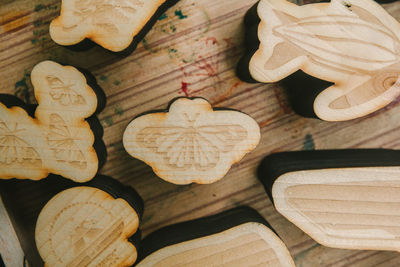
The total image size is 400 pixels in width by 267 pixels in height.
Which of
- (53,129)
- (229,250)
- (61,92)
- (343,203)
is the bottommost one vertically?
(229,250)

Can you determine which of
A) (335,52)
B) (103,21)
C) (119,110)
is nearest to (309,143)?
(335,52)

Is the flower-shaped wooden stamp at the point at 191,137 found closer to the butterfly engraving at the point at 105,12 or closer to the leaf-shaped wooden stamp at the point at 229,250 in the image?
the leaf-shaped wooden stamp at the point at 229,250

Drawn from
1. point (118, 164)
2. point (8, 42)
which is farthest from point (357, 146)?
point (8, 42)

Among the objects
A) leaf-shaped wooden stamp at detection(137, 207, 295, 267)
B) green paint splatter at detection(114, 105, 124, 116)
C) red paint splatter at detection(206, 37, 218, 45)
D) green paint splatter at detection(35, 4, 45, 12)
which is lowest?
leaf-shaped wooden stamp at detection(137, 207, 295, 267)

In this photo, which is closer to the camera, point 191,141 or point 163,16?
point 191,141

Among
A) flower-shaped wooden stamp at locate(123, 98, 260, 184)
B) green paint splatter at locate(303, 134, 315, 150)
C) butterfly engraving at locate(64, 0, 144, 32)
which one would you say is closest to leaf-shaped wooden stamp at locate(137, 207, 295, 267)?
flower-shaped wooden stamp at locate(123, 98, 260, 184)

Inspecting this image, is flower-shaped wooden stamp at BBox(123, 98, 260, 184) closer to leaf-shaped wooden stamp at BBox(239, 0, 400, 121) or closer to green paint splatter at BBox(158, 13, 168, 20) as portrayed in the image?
leaf-shaped wooden stamp at BBox(239, 0, 400, 121)

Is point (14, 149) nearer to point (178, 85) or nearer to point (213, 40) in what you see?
point (178, 85)
